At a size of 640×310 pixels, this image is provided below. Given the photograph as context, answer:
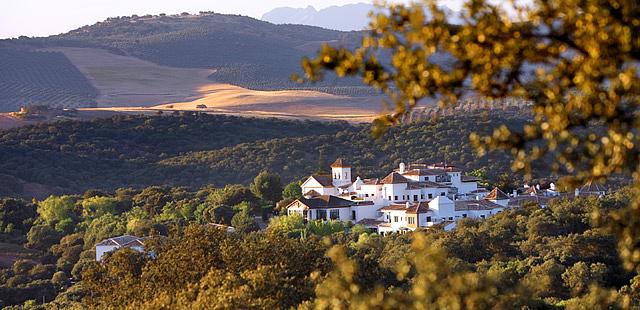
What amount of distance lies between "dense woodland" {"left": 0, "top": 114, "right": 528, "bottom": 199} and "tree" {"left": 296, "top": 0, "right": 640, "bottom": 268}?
2495 inches

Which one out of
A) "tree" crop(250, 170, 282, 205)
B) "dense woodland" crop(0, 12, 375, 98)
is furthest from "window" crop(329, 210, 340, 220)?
"dense woodland" crop(0, 12, 375, 98)

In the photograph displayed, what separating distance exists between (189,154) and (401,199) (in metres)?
36.3

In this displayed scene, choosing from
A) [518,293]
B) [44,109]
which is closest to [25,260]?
[518,293]

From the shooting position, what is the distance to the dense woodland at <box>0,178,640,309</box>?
10891 mm

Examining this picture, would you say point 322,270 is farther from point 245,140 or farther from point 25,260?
point 245,140

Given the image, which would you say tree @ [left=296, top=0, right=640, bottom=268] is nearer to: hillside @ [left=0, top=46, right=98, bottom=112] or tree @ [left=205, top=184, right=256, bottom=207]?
tree @ [left=205, top=184, right=256, bottom=207]

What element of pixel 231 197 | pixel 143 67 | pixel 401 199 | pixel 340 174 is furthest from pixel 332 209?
pixel 143 67

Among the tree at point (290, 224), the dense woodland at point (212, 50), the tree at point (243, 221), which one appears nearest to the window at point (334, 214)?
the tree at point (290, 224)

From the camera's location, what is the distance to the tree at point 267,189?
5881 cm

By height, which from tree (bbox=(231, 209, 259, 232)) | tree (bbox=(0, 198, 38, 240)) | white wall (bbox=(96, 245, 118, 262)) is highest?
white wall (bbox=(96, 245, 118, 262))

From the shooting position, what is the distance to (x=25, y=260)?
4712 cm

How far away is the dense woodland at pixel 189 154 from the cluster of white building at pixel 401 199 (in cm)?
942

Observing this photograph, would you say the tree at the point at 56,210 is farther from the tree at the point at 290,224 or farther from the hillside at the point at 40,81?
the hillside at the point at 40,81

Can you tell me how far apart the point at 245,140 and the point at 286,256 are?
7736 cm
